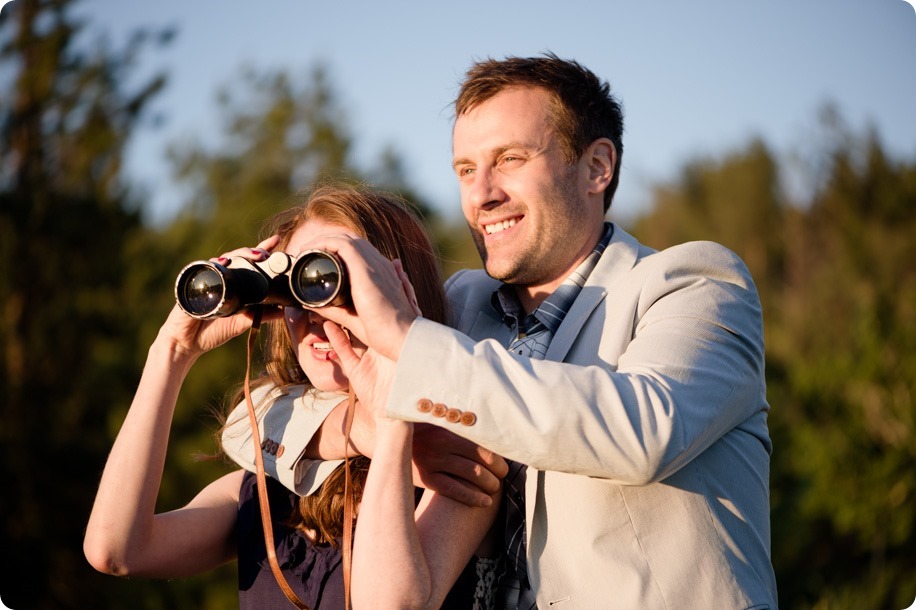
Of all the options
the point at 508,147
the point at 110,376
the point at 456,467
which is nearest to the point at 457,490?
the point at 456,467

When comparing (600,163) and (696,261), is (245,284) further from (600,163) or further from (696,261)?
(600,163)

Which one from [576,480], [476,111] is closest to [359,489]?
[576,480]

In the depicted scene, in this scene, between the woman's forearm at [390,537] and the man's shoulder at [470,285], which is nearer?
the woman's forearm at [390,537]

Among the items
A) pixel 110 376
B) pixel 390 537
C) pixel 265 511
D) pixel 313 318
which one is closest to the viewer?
pixel 390 537

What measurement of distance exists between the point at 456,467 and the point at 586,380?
528mm

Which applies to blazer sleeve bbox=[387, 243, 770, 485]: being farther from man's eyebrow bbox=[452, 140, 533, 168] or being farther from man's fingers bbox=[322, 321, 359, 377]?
man's eyebrow bbox=[452, 140, 533, 168]

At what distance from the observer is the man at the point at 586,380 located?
2.27 meters

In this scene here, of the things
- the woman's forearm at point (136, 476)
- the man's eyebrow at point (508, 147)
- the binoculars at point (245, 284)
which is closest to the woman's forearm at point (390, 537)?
the binoculars at point (245, 284)

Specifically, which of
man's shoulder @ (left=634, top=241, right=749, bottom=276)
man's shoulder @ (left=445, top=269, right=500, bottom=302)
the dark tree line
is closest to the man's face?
man's shoulder @ (left=445, top=269, right=500, bottom=302)

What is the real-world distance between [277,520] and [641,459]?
1325 mm

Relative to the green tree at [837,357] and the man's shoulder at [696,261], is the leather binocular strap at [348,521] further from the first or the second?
the green tree at [837,357]

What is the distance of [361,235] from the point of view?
9.62ft

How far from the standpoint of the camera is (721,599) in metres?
2.50

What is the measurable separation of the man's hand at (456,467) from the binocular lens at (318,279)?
0.53 m
